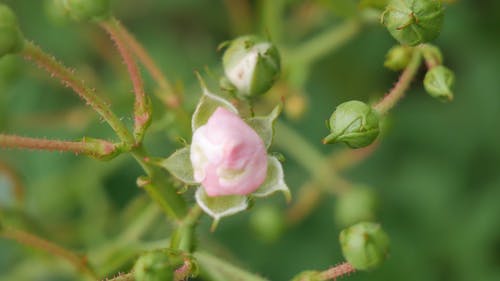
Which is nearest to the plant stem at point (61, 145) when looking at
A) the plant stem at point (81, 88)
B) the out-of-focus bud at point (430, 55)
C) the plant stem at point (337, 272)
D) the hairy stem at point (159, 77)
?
the plant stem at point (81, 88)

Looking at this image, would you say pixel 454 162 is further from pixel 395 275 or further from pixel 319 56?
pixel 319 56

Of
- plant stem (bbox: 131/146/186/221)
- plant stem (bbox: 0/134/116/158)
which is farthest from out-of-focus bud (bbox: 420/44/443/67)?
plant stem (bbox: 0/134/116/158)

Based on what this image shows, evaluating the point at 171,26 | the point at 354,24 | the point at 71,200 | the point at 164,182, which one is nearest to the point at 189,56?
the point at 171,26

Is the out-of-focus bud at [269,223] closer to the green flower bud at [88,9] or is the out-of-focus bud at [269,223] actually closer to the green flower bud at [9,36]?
the green flower bud at [88,9]

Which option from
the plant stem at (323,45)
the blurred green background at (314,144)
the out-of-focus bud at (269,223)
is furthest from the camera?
the blurred green background at (314,144)

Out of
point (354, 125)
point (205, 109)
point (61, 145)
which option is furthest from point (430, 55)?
point (61, 145)

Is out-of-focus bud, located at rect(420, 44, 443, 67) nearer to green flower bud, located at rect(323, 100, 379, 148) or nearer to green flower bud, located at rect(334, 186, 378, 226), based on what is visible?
green flower bud, located at rect(323, 100, 379, 148)
